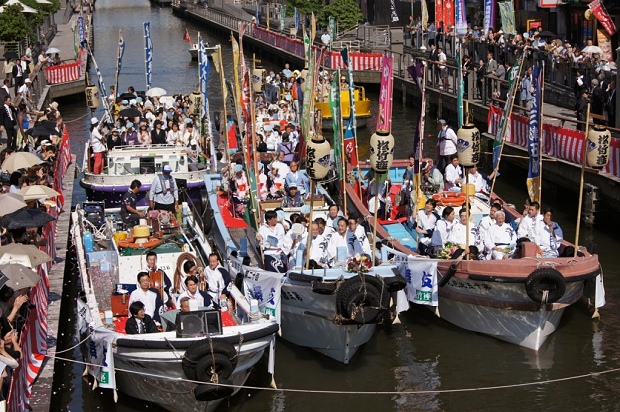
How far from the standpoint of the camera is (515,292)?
18984 mm

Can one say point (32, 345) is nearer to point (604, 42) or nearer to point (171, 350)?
point (171, 350)

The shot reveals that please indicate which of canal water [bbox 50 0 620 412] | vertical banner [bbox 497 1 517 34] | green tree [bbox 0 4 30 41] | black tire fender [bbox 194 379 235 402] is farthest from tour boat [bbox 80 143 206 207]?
green tree [bbox 0 4 30 41]

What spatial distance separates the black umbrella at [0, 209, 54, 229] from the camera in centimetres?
1837

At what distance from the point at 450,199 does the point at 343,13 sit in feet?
132

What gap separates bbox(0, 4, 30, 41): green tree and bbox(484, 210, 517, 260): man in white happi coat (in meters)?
34.7

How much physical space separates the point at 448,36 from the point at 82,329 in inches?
1431

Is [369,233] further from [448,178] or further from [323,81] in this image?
[323,81]

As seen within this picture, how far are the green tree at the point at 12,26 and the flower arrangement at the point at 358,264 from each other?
34614 millimetres

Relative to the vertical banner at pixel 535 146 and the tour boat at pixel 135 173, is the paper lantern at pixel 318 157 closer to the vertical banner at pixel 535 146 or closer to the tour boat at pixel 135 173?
the vertical banner at pixel 535 146

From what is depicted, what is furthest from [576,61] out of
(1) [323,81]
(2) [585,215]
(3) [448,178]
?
(3) [448,178]

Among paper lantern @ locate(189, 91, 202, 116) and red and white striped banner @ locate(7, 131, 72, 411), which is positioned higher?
paper lantern @ locate(189, 91, 202, 116)

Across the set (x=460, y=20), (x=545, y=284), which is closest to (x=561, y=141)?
(x=545, y=284)

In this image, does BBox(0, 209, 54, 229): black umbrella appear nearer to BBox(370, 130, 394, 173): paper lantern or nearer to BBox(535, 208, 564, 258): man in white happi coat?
BBox(370, 130, 394, 173): paper lantern

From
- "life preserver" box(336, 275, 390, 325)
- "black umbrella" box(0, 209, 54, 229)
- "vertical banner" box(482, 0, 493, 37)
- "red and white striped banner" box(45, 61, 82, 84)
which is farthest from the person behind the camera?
"red and white striped banner" box(45, 61, 82, 84)
